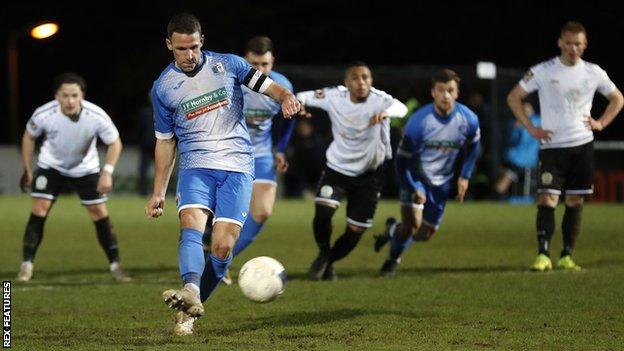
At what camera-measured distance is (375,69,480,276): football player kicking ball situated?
1346 centimetres

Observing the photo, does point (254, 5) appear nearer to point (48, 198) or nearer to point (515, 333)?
point (48, 198)

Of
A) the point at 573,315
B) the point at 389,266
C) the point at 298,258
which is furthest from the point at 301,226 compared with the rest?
the point at 573,315

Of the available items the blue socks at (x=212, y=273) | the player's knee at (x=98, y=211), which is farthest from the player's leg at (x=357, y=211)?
the blue socks at (x=212, y=273)

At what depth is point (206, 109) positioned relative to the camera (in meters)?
9.40

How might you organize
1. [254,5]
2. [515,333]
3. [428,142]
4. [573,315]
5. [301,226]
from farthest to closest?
[254,5] → [301,226] → [428,142] → [573,315] → [515,333]

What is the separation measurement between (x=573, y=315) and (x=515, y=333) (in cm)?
106

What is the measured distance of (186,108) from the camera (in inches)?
369

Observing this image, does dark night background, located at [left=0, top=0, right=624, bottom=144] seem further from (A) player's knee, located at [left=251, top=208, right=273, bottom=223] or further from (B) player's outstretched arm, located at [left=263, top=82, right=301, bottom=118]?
(B) player's outstretched arm, located at [left=263, top=82, right=301, bottom=118]

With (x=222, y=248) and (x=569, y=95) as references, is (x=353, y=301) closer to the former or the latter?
(x=222, y=248)

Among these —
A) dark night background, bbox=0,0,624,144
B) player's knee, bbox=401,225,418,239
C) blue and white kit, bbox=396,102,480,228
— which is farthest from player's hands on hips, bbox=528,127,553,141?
dark night background, bbox=0,0,624,144

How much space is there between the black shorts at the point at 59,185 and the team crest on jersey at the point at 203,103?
4439 millimetres

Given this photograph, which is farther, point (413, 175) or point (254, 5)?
point (254, 5)

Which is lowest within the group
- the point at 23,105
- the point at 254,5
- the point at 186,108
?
the point at 23,105

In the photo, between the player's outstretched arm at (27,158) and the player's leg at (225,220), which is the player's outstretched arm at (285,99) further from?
the player's outstretched arm at (27,158)
